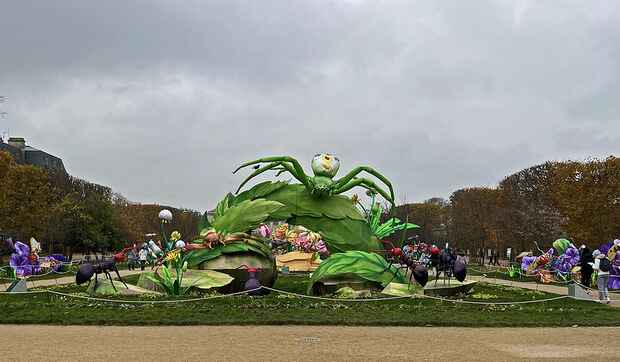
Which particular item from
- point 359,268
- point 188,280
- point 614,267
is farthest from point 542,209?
point 188,280

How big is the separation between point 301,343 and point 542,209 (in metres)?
42.1

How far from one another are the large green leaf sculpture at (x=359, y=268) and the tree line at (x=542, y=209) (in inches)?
446

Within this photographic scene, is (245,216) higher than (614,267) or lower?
higher

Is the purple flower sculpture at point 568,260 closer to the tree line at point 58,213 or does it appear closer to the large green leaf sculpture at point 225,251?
the large green leaf sculpture at point 225,251

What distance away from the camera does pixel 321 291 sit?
18984 millimetres

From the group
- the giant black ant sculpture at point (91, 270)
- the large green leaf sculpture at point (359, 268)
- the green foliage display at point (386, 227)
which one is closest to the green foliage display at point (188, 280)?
the giant black ant sculpture at point (91, 270)

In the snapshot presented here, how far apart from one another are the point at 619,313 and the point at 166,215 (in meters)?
15.6

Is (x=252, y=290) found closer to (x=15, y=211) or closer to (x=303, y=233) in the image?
(x=303, y=233)

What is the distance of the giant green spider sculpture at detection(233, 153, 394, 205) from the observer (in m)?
22.7

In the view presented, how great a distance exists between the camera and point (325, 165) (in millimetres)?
23328

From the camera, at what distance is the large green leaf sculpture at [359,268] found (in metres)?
18.9

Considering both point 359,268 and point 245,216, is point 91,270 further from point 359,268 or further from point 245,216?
point 359,268

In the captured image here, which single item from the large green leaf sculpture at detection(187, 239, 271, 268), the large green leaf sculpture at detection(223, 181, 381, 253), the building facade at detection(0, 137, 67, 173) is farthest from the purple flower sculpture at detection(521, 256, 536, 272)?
the building facade at detection(0, 137, 67, 173)

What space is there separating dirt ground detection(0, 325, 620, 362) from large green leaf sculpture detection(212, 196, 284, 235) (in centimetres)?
840
